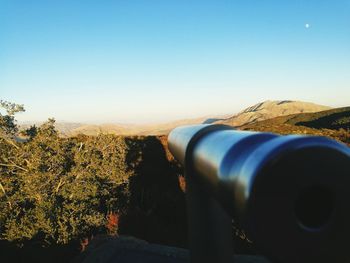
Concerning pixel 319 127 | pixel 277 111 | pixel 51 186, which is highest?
pixel 277 111

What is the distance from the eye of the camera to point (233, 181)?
1291mm

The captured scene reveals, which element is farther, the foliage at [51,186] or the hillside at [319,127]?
the hillside at [319,127]

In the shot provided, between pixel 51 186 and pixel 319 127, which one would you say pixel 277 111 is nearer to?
pixel 319 127

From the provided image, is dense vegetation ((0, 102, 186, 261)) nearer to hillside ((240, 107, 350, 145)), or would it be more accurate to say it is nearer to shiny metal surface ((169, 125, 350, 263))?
hillside ((240, 107, 350, 145))

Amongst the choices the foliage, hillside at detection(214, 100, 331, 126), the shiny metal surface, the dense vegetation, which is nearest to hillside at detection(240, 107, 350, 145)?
the dense vegetation

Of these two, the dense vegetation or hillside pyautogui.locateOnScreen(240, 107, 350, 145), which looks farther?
hillside pyautogui.locateOnScreen(240, 107, 350, 145)

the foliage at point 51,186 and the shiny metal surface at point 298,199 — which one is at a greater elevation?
the shiny metal surface at point 298,199

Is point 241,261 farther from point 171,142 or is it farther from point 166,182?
point 166,182

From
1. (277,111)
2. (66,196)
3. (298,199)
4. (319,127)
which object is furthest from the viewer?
(277,111)

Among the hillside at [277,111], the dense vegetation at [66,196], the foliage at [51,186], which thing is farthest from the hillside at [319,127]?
the hillside at [277,111]

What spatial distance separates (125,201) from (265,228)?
13.0 m

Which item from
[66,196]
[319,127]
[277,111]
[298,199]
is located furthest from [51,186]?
[277,111]

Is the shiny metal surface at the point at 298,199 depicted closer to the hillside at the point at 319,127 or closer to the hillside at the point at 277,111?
the hillside at the point at 319,127

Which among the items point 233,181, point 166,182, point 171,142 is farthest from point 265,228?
point 166,182
